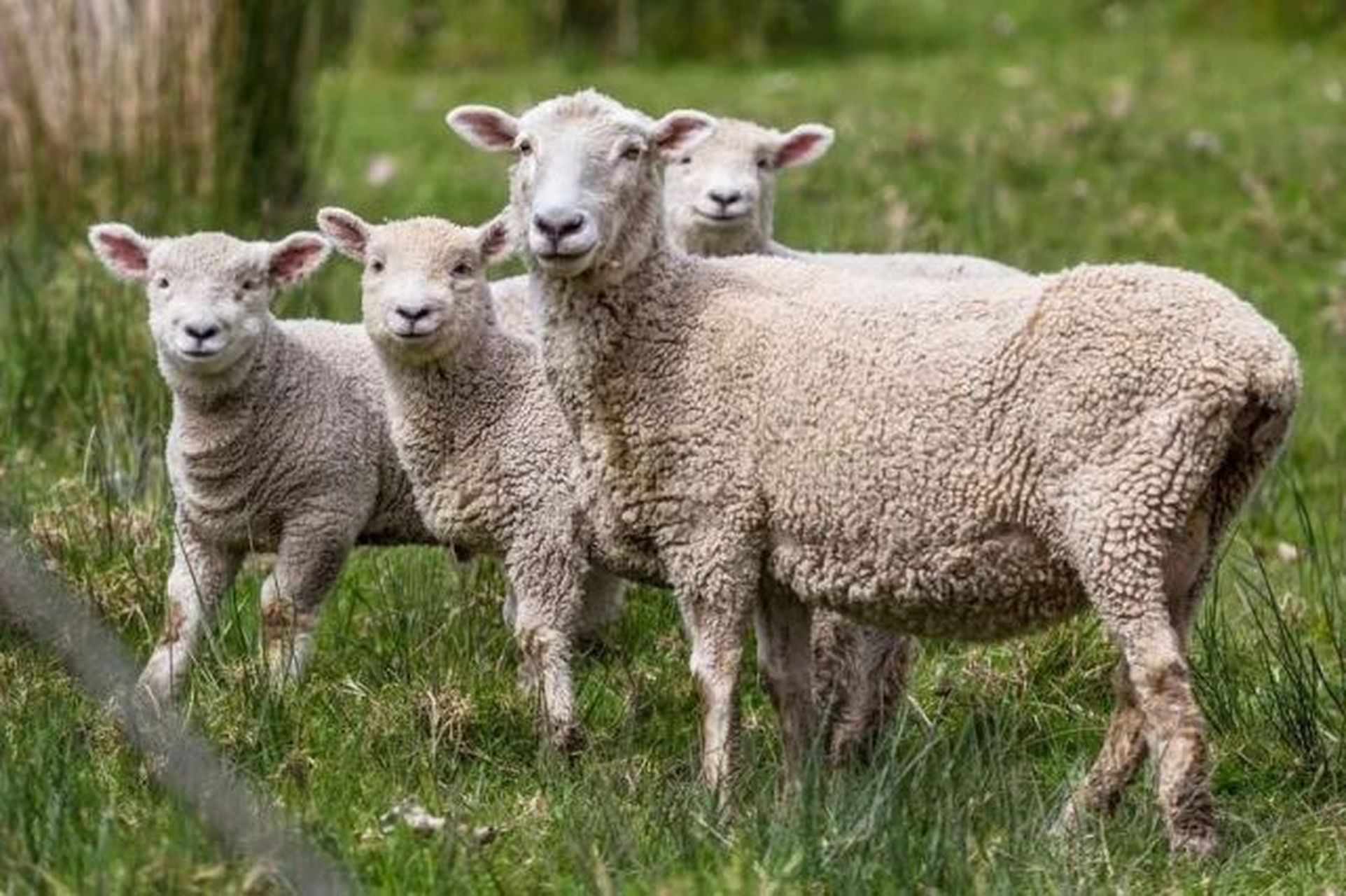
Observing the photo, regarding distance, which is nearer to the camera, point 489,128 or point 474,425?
point 489,128

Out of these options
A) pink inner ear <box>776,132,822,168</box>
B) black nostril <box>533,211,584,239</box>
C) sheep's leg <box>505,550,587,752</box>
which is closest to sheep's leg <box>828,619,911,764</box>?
sheep's leg <box>505,550,587,752</box>

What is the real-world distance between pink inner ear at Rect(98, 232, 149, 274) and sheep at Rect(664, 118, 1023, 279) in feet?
4.84

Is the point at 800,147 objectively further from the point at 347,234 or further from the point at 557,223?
the point at 557,223

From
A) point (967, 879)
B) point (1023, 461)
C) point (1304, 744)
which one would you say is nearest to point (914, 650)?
point (1304, 744)

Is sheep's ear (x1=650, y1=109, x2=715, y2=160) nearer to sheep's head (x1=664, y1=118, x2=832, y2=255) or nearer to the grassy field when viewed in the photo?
the grassy field

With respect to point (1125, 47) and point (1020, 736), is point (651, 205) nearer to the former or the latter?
point (1020, 736)

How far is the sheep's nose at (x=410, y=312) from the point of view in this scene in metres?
5.95

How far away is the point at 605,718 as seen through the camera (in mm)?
6137

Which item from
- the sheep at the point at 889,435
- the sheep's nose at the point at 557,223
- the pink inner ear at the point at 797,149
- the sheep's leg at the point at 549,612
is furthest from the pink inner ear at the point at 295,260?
the pink inner ear at the point at 797,149

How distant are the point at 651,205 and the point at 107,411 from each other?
2.50m

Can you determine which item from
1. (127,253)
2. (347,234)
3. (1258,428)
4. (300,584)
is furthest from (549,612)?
(1258,428)

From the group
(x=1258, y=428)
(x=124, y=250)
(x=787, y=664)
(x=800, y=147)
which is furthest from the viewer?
(x=800, y=147)

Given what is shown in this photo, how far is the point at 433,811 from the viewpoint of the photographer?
5117mm

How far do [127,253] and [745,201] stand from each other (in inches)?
67.8
